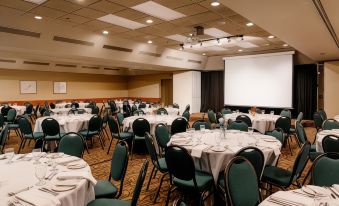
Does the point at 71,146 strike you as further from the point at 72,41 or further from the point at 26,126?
the point at 72,41

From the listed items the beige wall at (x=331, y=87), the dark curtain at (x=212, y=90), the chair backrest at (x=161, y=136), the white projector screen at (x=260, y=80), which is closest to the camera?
the chair backrest at (x=161, y=136)

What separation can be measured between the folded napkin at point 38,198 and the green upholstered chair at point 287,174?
8.35ft

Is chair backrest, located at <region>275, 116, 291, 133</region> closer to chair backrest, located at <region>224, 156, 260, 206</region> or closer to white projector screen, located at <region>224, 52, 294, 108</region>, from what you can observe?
chair backrest, located at <region>224, 156, 260, 206</region>

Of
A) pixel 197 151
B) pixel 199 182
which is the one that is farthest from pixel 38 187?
pixel 197 151

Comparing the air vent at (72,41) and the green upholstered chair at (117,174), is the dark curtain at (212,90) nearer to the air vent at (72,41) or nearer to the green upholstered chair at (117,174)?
the air vent at (72,41)

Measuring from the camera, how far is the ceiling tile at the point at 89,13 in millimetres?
6184

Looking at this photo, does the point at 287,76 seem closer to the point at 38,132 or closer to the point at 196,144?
the point at 196,144

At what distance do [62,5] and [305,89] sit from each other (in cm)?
1024

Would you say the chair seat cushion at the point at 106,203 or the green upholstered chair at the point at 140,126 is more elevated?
the green upholstered chair at the point at 140,126

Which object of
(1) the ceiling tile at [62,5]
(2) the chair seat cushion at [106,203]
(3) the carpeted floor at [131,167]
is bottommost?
(3) the carpeted floor at [131,167]

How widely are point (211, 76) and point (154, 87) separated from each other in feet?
15.7

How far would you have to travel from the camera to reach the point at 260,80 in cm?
1148

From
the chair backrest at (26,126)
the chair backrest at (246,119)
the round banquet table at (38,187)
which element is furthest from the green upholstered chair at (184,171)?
the chair backrest at (26,126)

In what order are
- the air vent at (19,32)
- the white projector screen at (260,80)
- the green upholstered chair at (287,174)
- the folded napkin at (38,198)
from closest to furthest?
the folded napkin at (38,198), the green upholstered chair at (287,174), the air vent at (19,32), the white projector screen at (260,80)
